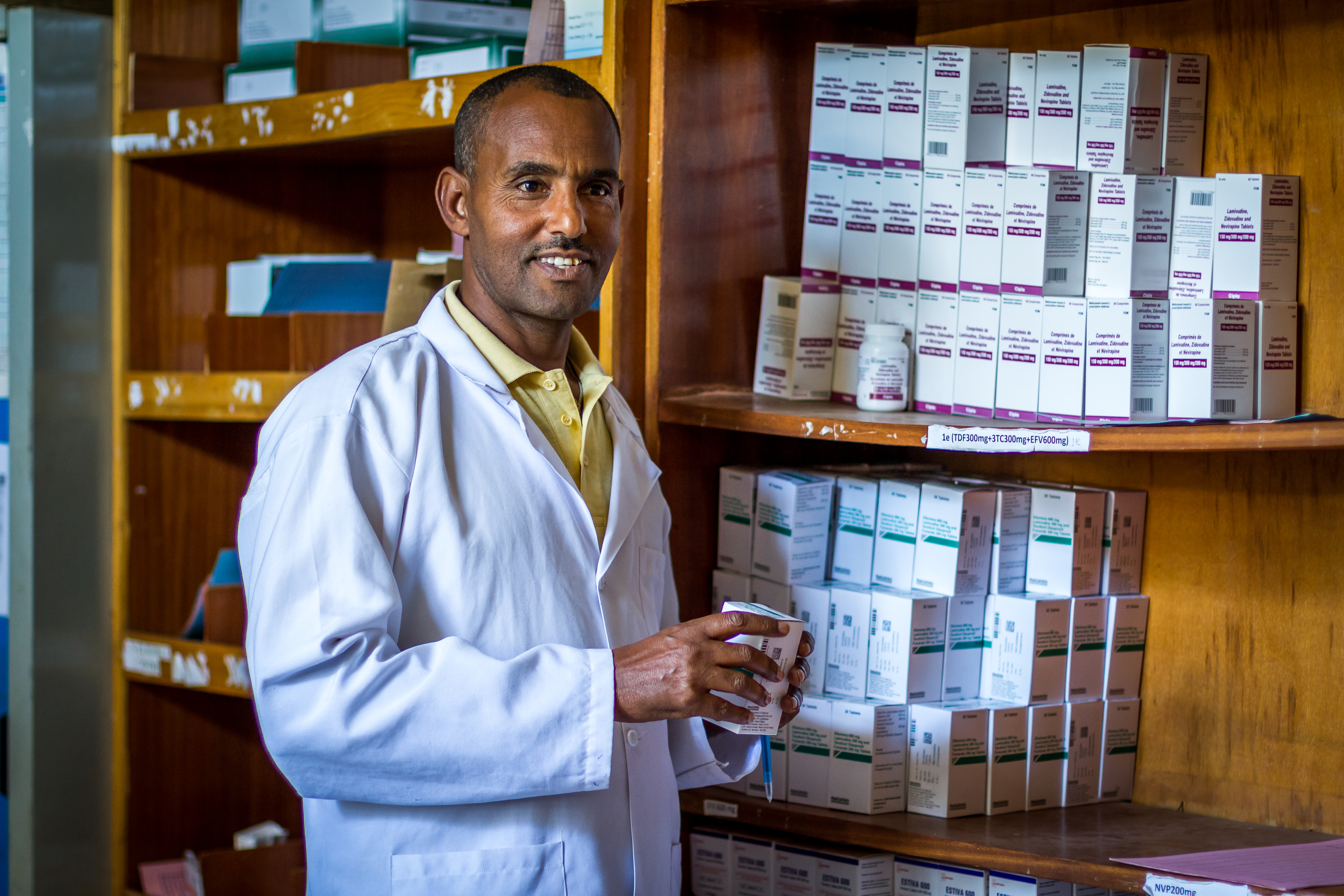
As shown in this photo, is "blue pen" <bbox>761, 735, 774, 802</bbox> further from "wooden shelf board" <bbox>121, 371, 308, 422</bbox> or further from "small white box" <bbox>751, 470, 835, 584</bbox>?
"wooden shelf board" <bbox>121, 371, 308, 422</bbox>

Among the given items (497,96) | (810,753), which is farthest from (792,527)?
(497,96)

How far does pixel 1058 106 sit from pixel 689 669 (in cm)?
109

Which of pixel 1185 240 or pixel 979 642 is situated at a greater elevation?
pixel 1185 240

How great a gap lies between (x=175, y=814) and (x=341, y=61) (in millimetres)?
1537

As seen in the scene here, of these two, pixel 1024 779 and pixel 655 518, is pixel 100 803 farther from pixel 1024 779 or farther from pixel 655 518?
pixel 1024 779

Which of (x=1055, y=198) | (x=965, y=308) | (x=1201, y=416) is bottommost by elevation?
(x=1201, y=416)

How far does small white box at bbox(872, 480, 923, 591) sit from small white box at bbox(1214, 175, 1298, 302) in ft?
1.75

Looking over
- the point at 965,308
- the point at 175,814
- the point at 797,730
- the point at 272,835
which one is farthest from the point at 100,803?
the point at 965,308

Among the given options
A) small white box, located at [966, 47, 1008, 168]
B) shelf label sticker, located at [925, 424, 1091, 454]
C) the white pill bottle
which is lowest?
shelf label sticker, located at [925, 424, 1091, 454]

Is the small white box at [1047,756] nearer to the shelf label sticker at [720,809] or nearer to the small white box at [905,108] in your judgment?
the shelf label sticker at [720,809]

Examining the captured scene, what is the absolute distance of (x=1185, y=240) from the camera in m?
1.81

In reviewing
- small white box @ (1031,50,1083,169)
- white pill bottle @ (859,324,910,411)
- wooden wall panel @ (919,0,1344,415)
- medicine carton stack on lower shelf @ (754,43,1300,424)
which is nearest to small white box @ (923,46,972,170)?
medicine carton stack on lower shelf @ (754,43,1300,424)

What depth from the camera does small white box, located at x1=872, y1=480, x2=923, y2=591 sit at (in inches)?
75.1

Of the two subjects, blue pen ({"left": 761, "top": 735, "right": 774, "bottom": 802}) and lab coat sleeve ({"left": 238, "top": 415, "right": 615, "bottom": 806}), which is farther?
blue pen ({"left": 761, "top": 735, "right": 774, "bottom": 802})
